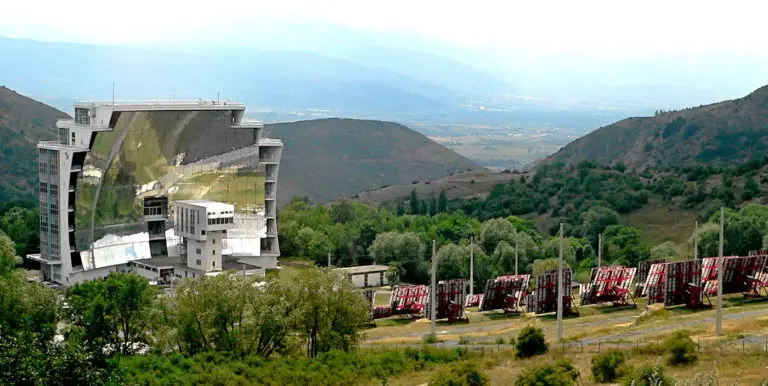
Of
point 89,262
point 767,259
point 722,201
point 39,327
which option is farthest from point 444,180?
point 39,327

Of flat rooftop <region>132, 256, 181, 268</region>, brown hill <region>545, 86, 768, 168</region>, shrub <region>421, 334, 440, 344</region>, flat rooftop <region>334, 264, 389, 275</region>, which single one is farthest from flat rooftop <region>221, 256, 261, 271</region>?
brown hill <region>545, 86, 768, 168</region>

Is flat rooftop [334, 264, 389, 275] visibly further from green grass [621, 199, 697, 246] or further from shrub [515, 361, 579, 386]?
shrub [515, 361, 579, 386]

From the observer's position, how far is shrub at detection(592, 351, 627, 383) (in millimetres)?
38625

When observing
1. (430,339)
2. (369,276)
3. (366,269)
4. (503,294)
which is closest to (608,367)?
(430,339)

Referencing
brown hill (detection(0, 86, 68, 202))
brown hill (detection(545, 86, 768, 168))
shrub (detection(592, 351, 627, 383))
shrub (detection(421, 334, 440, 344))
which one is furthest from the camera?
brown hill (detection(545, 86, 768, 168))

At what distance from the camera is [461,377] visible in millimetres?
38125

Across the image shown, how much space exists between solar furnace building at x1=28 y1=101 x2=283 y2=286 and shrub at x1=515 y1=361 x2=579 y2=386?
43.4m

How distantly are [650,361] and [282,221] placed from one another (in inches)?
2660

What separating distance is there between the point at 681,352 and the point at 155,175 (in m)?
50.5

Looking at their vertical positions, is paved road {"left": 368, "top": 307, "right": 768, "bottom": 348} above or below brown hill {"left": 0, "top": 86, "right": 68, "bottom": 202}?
below

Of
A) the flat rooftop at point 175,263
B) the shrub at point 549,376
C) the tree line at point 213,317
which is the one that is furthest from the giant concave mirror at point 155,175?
the shrub at point 549,376

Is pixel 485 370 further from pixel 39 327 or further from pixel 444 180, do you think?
pixel 444 180

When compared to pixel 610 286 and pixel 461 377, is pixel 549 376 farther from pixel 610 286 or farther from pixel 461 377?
pixel 610 286

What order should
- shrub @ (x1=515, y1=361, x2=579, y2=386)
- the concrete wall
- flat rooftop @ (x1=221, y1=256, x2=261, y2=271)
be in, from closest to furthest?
shrub @ (x1=515, y1=361, x2=579, y2=386) < flat rooftop @ (x1=221, y1=256, x2=261, y2=271) < the concrete wall
